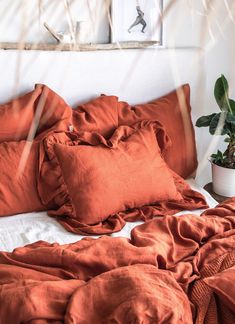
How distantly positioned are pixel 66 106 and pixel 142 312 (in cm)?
112

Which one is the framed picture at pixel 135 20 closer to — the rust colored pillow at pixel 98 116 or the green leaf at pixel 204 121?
the rust colored pillow at pixel 98 116

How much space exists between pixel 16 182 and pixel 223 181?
38.3 inches

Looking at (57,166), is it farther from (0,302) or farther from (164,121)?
(0,302)

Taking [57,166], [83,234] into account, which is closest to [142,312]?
[83,234]

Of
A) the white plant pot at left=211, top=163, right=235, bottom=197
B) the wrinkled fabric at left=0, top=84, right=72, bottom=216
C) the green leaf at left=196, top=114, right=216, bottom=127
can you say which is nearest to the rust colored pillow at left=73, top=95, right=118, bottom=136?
the wrinkled fabric at left=0, top=84, right=72, bottom=216

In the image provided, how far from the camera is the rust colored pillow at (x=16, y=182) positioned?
177 centimetres

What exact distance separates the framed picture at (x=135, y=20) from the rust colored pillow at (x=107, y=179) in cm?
45

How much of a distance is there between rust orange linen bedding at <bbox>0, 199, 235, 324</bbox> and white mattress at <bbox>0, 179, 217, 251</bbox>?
0.16 metres

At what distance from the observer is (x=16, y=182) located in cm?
179

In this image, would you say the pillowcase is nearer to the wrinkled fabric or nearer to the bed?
the bed

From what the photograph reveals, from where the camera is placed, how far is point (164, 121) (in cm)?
217

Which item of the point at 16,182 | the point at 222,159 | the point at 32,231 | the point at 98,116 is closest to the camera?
the point at 32,231

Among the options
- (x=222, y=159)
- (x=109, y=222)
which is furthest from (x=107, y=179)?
(x=222, y=159)

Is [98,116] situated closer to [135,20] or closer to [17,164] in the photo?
[17,164]
